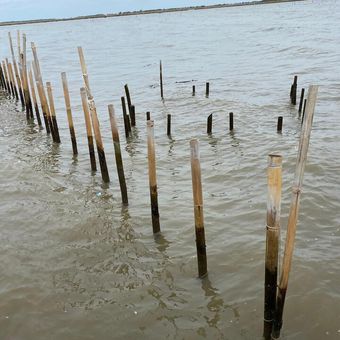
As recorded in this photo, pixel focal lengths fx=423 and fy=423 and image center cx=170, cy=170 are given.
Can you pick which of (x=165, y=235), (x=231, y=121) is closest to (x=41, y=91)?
(x=231, y=121)

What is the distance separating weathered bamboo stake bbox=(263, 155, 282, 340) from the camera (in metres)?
3.84

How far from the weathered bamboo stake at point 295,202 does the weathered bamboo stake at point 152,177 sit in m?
2.70

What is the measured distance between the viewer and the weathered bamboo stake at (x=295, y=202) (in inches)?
149

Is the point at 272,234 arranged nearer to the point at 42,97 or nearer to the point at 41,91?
the point at 41,91

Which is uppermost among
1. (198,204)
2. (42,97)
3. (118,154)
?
(42,97)

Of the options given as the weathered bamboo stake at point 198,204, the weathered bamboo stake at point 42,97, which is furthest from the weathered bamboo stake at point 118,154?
the weathered bamboo stake at point 42,97

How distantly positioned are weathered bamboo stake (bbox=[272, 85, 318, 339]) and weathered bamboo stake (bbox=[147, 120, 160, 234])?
8.86 ft

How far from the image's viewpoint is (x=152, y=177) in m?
6.59

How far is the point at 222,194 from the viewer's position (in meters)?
8.62

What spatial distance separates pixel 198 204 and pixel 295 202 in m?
1.46

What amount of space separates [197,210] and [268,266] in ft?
4.20

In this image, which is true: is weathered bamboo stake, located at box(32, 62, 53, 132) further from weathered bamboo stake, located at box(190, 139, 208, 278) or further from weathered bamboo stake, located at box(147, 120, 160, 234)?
weathered bamboo stake, located at box(190, 139, 208, 278)

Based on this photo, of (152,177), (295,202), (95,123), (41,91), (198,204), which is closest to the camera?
(295,202)

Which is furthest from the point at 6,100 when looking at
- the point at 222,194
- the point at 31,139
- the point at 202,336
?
the point at 202,336
